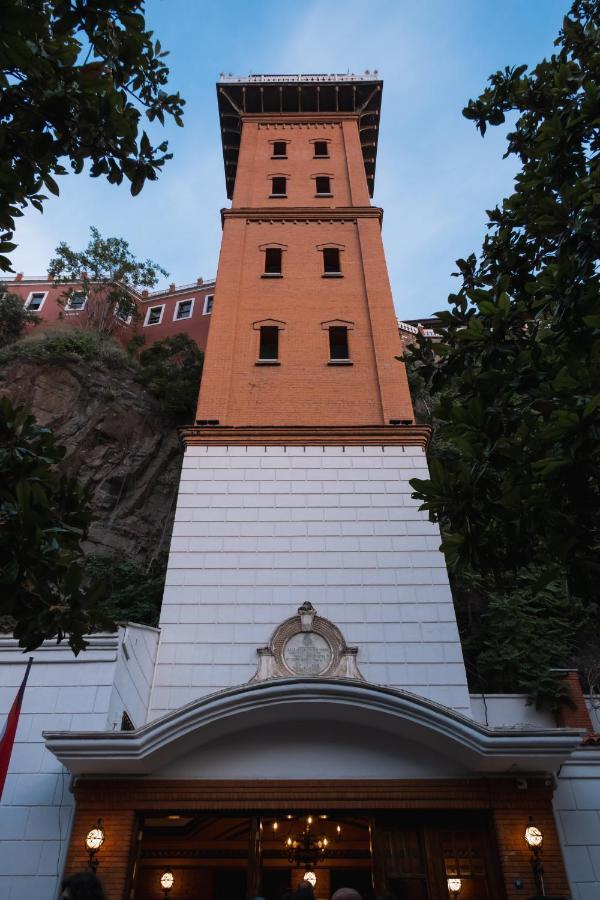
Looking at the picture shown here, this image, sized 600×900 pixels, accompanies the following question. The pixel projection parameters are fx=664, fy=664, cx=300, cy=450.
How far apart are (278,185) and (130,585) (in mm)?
14889

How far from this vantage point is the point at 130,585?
20.2 meters

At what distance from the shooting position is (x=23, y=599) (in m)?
6.36

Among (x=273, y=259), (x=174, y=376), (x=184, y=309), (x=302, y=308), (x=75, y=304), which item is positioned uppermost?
(x=184, y=309)

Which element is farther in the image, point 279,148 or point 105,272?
point 105,272

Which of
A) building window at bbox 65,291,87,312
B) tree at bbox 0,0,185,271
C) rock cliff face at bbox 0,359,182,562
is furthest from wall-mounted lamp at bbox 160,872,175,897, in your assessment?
building window at bbox 65,291,87,312

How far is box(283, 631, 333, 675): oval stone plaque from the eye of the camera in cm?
1123

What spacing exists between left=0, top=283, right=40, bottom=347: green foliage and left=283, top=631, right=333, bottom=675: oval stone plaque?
93.2ft

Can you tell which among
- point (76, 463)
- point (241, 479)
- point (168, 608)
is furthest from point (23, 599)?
point (76, 463)

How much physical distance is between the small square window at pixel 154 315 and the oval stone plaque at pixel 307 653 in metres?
35.9

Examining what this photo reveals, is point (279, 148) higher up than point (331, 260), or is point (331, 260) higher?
point (279, 148)

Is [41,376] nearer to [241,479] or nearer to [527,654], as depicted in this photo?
[241,479]

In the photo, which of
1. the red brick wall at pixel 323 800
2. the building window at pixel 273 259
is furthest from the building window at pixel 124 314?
the red brick wall at pixel 323 800

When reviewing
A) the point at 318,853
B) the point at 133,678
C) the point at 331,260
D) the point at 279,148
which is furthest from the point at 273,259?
the point at 318,853

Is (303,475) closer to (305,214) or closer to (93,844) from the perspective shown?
(93,844)
